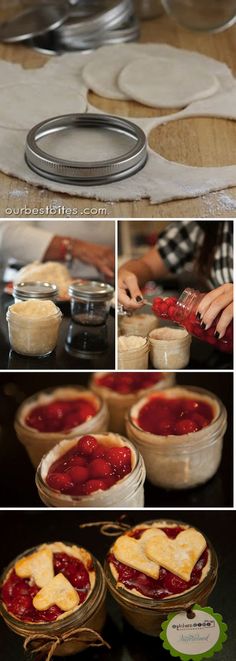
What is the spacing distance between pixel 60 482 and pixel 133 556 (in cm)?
10

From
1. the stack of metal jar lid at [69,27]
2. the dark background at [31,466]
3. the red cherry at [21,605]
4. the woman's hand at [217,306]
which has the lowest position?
the red cherry at [21,605]

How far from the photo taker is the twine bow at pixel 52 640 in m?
0.81

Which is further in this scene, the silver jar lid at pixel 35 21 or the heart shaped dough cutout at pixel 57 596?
the silver jar lid at pixel 35 21

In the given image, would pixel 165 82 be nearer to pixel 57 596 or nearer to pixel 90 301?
pixel 90 301

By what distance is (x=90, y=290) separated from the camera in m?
0.84

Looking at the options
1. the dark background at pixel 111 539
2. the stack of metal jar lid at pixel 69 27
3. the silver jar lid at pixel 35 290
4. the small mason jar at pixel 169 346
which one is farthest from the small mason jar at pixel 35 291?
the stack of metal jar lid at pixel 69 27

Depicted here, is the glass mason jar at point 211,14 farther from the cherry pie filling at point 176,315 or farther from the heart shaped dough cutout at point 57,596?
the heart shaped dough cutout at point 57,596

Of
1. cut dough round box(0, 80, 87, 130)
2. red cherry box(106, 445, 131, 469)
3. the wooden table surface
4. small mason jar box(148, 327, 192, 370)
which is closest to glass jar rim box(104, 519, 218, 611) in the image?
red cherry box(106, 445, 131, 469)

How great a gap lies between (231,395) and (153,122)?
405 mm

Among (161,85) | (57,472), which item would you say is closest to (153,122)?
(161,85)

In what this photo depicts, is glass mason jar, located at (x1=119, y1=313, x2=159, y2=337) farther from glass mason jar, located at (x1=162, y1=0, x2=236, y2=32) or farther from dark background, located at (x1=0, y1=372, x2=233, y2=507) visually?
glass mason jar, located at (x1=162, y1=0, x2=236, y2=32)

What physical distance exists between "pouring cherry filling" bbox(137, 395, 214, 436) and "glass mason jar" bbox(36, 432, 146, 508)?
0.04 meters

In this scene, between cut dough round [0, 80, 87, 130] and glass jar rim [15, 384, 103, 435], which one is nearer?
glass jar rim [15, 384, 103, 435]

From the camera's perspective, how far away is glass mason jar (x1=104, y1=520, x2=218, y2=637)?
82 cm
